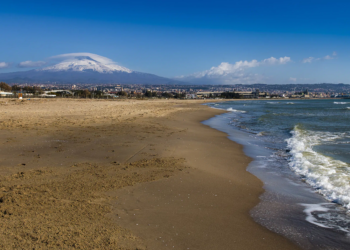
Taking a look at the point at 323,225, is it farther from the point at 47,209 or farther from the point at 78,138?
the point at 78,138

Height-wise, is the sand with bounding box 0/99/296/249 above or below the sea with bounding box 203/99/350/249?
above

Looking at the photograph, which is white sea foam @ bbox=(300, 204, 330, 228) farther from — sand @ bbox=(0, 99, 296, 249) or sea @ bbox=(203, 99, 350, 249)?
sand @ bbox=(0, 99, 296, 249)

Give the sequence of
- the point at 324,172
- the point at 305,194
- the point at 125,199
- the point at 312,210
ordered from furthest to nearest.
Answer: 1. the point at 324,172
2. the point at 305,194
3. the point at 312,210
4. the point at 125,199

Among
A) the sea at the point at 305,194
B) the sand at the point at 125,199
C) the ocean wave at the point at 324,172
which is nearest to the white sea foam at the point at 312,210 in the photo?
the sea at the point at 305,194

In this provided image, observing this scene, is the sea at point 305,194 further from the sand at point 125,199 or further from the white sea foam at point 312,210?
the sand at point 125,199

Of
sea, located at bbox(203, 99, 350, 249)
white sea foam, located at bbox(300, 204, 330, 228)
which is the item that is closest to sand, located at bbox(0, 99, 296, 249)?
sea, located at bbox(203, 99, 350, 249)

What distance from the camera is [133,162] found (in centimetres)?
805

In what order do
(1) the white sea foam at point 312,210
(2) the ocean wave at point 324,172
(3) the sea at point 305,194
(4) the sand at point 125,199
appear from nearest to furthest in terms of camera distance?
1. (4) the sand at point 125,199
2. (3) the sea at point 305,194
3. (1) the white sea foam at point 312,210
4. (2) the ocean wave at point 324,172

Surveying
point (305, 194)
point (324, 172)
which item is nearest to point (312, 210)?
point (305, 194)

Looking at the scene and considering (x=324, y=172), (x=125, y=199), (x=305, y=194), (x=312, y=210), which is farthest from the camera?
(x=324, y=172)

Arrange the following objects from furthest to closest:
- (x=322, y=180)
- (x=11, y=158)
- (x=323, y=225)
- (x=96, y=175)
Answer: (x=11, y=158), (x=322, y=180), (x=96, y=175), (x=323, y=225)

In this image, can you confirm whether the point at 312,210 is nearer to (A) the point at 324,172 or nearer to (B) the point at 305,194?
(B) the point at 305,194

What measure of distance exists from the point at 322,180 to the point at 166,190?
4.45m

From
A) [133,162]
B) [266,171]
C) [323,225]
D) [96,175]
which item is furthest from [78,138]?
[323,225]
